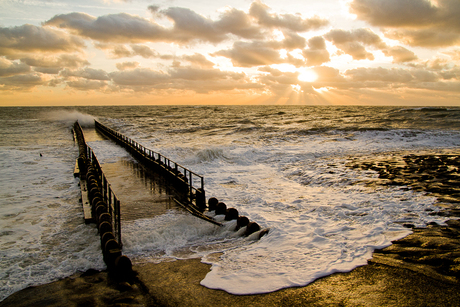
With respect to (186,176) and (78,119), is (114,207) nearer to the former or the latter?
(186,176)

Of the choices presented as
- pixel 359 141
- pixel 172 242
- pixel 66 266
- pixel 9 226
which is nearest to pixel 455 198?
pixel 172 242

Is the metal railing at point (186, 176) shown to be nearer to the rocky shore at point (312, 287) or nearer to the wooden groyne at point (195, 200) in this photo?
the wooden groyne at point (195, 200)

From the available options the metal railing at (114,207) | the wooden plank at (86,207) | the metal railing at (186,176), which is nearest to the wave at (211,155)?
the metal railing at (186,176)

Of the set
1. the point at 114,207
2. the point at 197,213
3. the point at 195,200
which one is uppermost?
the point at 114,207

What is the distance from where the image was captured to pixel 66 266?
6.10 metres

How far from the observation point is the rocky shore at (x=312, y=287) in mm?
4570

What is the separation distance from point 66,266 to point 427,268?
7252mm

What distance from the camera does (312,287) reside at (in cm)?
498

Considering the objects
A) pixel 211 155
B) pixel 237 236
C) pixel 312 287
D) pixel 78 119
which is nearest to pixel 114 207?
pixel 237 236

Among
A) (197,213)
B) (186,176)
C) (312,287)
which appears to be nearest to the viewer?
(312,287)

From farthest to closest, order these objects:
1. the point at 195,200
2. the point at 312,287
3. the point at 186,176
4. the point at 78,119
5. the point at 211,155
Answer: the point at 78,119
the point at 211,155
the point at 186,176
the point at 195,200
the point at 312,287

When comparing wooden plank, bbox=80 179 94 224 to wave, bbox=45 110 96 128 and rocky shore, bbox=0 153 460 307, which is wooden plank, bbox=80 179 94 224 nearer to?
rocky shore, bbox=0 153 460 307

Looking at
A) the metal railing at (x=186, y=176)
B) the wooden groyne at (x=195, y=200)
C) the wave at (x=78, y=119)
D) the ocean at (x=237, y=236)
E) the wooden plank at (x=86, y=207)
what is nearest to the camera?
the ocean at (x=237, y=236)

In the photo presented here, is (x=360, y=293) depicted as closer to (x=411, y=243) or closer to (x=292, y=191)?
(x=411, y=243)
